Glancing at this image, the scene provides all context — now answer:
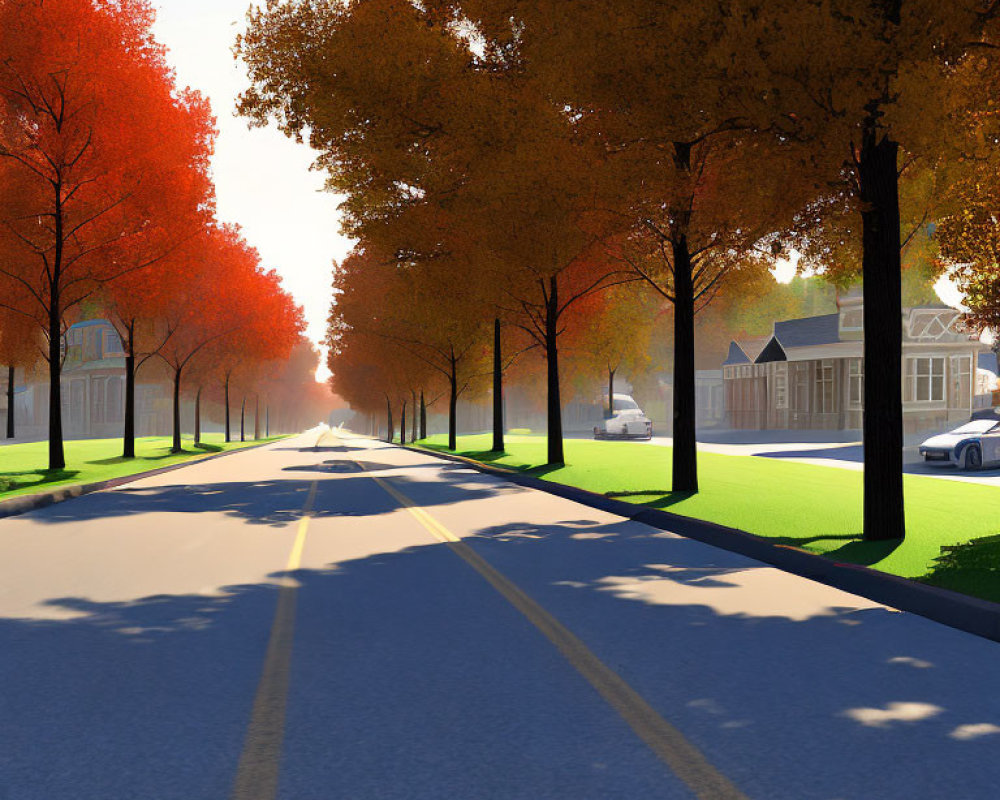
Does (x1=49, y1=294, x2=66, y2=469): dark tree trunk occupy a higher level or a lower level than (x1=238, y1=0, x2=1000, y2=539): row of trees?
lower

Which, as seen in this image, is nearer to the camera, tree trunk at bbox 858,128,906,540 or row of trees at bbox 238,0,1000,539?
row of trees at bbox 238,0,1000,539

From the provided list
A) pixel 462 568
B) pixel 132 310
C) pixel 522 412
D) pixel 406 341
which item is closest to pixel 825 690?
pixel 462 568

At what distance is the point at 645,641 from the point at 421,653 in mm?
1559

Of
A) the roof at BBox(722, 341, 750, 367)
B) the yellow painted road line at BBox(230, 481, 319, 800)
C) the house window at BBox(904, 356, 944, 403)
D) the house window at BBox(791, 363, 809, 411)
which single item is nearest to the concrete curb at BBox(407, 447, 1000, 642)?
the yellow painted road line at BBox(230, 481, 319, 800)

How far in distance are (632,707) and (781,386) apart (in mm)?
53138

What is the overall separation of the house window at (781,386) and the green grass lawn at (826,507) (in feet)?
94.0

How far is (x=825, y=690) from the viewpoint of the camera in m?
6.06

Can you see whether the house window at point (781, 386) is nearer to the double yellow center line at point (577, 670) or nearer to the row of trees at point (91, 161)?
the row of trees at point (91, 161)

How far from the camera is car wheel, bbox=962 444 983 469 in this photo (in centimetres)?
2502

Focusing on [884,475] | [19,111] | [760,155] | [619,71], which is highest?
[19,111]

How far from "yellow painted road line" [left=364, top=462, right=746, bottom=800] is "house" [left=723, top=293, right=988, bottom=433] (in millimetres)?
42154

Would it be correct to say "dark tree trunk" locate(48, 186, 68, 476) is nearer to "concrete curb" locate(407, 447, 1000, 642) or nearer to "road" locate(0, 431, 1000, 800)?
"road" locate(0, 431, 1000, 800)

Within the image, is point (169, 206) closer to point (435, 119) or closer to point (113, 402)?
point (435, 119)

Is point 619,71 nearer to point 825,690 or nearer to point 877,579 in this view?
point 877,579
